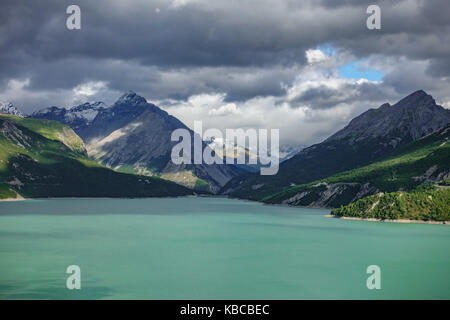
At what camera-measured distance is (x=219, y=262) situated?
11688 centimetres

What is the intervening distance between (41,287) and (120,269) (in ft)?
64.8

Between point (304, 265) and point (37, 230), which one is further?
point (37, 230)

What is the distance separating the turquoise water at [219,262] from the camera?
87.9 meters

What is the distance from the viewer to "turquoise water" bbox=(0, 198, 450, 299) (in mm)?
87938

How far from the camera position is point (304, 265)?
4496 inches

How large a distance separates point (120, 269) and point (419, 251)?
74.7 metres
